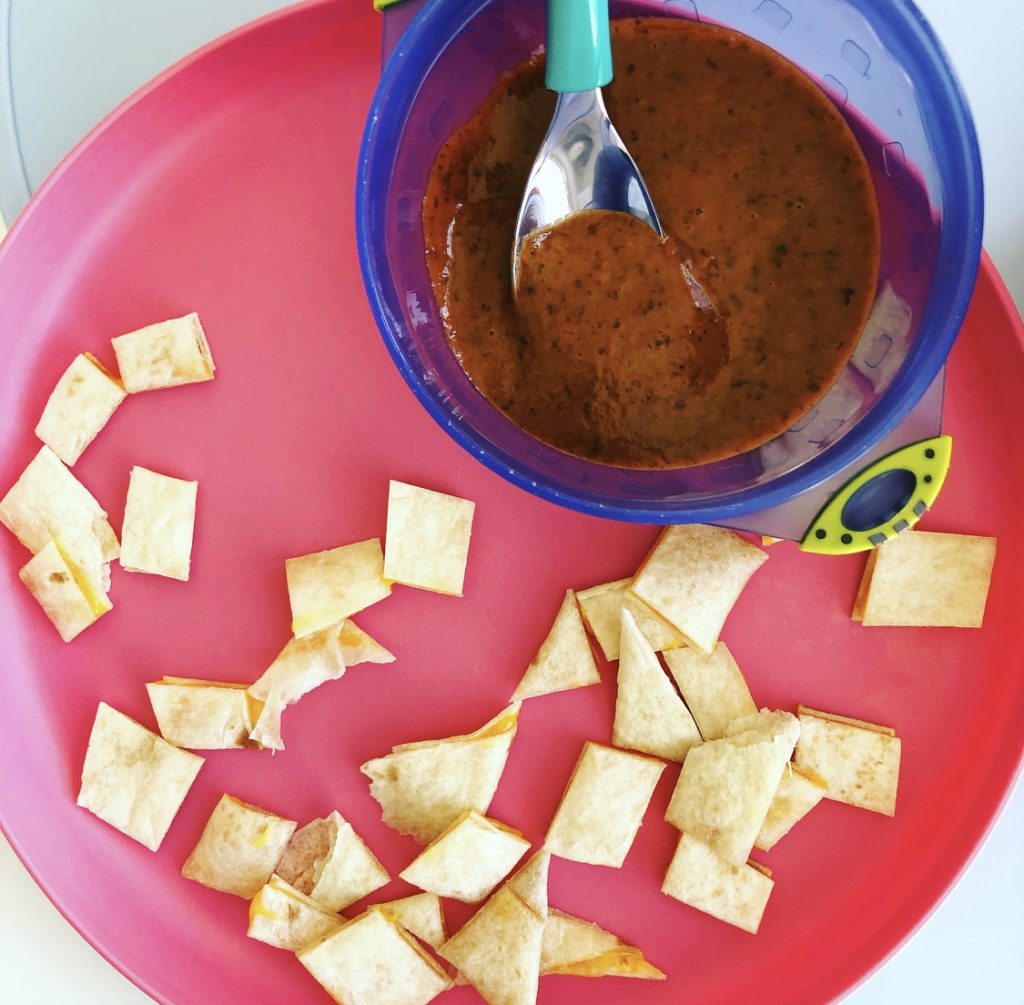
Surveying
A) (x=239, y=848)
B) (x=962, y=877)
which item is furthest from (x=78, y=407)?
(x=962, y=877)

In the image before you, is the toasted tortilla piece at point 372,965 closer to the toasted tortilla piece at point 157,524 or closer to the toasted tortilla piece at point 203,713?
the toasted tortilla piece at point 203,713

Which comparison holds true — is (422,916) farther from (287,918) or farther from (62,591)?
(62,591)

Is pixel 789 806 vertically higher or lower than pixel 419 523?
lower

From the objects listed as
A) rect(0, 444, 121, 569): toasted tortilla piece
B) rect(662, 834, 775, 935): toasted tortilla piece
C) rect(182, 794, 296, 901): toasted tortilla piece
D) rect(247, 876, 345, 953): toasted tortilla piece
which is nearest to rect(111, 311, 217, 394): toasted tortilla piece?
rect(0, 444, 121, 569): toasted tortilla piece

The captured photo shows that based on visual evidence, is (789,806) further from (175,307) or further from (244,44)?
(244,44)

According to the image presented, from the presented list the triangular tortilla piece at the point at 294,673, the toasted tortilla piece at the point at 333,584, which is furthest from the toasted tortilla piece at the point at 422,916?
the toasted tortilla piece at the point at 333,584

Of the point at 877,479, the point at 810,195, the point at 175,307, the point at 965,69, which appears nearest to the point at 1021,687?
the point at 877,479

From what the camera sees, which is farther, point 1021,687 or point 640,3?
point 1021,687
